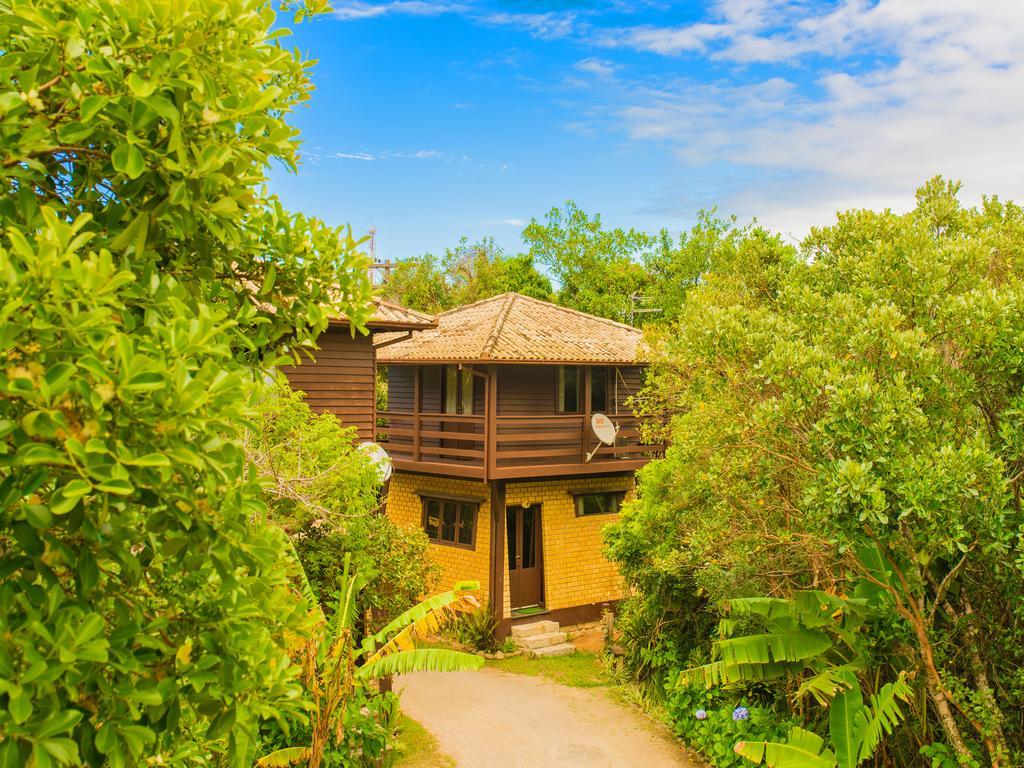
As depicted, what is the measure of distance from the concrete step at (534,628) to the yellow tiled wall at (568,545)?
0.68m

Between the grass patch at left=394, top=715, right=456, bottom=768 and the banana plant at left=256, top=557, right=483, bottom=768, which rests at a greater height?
the banana plant at left=256, top=557, right=483, bottom=768

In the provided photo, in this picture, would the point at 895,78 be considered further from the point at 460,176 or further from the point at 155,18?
the point at 460,176

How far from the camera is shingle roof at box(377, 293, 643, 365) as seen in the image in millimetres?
18766

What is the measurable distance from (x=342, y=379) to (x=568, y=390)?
8.74 meters

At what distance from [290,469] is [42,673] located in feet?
28.2

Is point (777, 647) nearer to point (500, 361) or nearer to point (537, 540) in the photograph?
point (500, 361)

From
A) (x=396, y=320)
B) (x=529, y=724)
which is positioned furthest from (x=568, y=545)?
(x=396, y=320)

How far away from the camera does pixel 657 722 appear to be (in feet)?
45.5

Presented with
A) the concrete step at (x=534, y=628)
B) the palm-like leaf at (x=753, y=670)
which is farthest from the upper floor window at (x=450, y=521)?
the palm-like leaf at (x=753, y=670)

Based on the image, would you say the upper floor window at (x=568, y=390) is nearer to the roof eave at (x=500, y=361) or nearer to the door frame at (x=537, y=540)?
the roof eave at (x=500, y=361)

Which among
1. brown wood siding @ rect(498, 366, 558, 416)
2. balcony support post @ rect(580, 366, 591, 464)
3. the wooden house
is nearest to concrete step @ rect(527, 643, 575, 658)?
the wooden house

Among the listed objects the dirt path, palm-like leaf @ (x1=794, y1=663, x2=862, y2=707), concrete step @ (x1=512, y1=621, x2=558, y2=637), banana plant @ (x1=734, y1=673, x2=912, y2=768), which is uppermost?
palm-like leaf @ (x1=794, y1=663, x2=862, y2=707)

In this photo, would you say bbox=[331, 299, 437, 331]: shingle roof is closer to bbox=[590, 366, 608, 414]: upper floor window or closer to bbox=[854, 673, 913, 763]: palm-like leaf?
bbox=[590, 366, 608, 414]: upper floor window

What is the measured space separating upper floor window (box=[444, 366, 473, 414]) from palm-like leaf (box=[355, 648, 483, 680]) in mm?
11212
